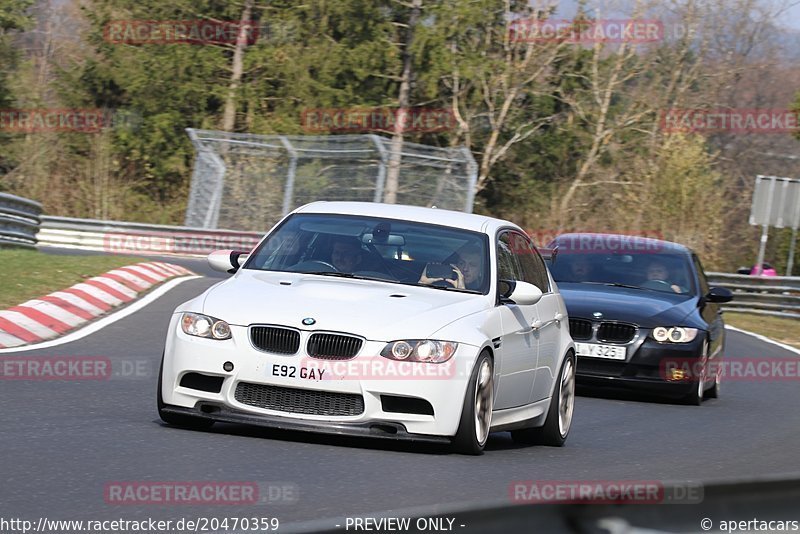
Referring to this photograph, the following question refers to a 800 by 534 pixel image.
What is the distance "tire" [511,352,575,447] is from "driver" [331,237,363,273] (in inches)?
69.8

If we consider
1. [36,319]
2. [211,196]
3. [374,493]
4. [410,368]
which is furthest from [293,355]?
[211,196]

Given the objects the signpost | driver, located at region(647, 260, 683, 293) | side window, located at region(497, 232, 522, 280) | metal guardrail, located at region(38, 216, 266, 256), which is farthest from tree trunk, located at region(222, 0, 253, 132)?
side window, located at region(497, 232, 522, 280)

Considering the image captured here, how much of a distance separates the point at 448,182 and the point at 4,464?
25121mm

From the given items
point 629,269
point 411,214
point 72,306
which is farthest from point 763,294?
point 411,214

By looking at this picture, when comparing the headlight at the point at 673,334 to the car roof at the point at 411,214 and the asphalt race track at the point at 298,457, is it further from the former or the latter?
the car roof at the point at 411,214

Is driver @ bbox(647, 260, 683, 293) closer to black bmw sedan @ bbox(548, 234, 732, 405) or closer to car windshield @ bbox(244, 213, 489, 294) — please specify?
black bmw sedan @ bbox(548, 234, 732, 405)

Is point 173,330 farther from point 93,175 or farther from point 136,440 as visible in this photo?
point 93,175

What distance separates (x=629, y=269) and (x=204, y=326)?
7485mm

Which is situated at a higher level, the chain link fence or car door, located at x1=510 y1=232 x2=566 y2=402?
car door, located at x1=510 y1=232 x2=566 y2=402

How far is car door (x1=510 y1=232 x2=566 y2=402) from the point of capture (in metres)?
9.58

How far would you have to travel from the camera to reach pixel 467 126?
45000 mm

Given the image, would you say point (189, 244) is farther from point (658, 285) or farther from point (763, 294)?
point (658, 285)

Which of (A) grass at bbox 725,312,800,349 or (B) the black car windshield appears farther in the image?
(A) grass at bbox 725,312,800,349

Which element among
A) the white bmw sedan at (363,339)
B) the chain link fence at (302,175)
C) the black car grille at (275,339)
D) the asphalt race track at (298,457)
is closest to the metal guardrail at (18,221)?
the chain link fence at (302,175)
